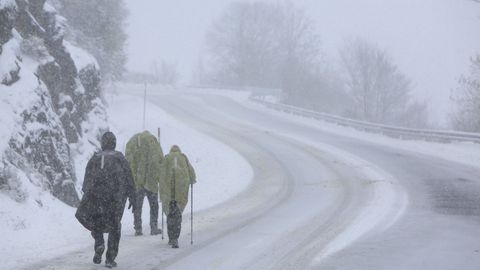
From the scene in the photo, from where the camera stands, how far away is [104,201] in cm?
868

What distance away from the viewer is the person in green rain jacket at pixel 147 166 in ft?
37.3

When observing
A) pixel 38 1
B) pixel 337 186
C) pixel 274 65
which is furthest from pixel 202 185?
pixel 274 65

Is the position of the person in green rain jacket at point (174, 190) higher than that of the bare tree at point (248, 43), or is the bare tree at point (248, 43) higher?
the bare tree at point (248, 43)

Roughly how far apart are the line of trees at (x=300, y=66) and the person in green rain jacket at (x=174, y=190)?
53.5 metres

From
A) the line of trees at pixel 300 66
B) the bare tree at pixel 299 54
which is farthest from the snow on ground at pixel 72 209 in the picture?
the line of trees at pixel 300 66

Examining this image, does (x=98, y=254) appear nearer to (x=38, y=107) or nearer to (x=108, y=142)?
(x=108, y=142)

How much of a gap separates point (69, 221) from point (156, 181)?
207 cm

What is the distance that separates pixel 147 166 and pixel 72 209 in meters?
2.78

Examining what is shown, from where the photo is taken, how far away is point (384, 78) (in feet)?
232

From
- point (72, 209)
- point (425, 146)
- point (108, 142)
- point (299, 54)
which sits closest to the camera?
point (108, 142)

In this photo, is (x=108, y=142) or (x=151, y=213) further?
(x=151, y=213)

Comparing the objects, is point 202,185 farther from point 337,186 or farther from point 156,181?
point 156,181

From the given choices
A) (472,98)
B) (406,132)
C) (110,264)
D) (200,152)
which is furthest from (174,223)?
(472,98)

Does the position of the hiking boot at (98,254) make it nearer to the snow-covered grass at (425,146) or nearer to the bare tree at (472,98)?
the snow-covered grass at (425,146)
